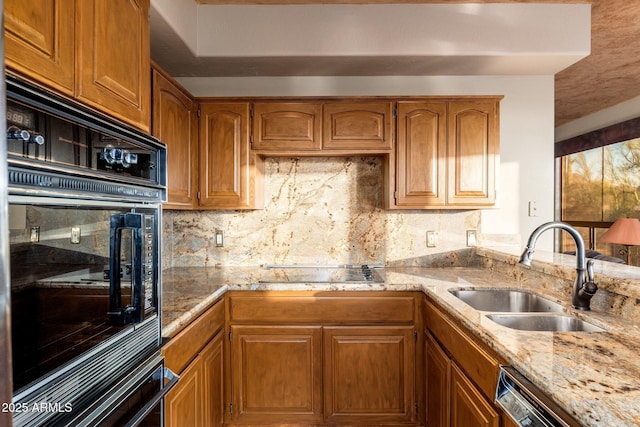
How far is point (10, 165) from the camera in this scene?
2.26ft

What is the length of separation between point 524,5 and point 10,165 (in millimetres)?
2900

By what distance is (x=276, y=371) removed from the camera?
2.20 meters

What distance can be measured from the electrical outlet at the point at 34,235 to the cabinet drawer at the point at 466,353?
1.35m

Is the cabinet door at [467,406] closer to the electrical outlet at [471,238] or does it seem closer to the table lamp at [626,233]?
the electrical outlet at [471,238]

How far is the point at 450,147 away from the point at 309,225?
118 cm

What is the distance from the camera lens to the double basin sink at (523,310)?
1.49m

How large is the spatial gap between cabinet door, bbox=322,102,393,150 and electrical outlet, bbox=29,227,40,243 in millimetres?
1902

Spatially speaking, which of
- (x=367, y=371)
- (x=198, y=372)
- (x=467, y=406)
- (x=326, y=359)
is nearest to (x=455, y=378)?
(x=467, y=406)

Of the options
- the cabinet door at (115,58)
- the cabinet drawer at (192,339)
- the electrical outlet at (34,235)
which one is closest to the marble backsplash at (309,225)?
the cabinet drawer at (192,339)

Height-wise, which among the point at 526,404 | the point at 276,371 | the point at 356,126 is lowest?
the point at 276,371

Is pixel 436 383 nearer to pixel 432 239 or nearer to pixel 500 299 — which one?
pixel 500 299

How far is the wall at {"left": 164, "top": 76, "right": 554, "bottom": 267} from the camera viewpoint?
2781 millimetres

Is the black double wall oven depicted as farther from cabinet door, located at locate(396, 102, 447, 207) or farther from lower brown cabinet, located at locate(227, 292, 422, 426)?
cabinet door, located at locate(396, 102, 447, 207)

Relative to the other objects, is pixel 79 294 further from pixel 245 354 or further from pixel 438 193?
pixel 438 193
